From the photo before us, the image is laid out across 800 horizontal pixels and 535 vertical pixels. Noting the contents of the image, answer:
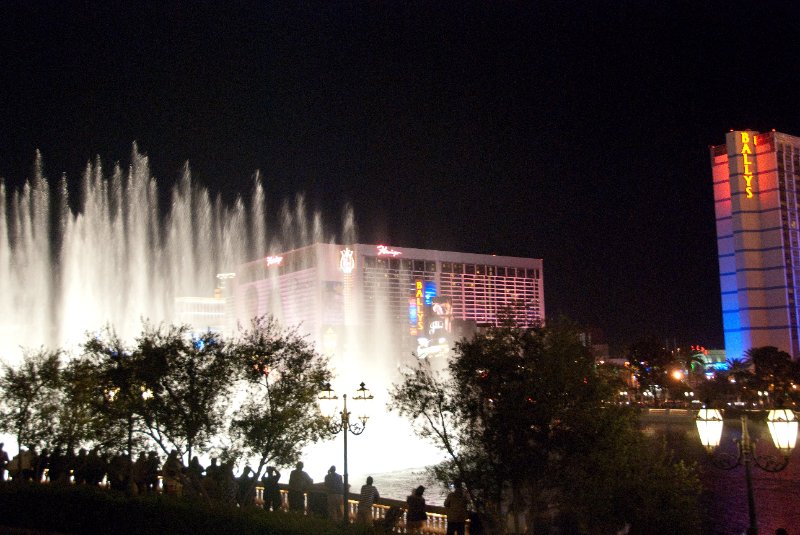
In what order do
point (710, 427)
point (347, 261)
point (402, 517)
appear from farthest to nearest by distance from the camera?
point (347, 261) → point (402, 517) → point (710, 427)

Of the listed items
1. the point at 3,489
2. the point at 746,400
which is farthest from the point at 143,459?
the point at 746,400

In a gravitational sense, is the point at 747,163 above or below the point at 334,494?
above

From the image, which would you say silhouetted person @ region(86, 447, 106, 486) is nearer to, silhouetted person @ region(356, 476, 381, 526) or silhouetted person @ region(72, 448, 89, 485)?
silhouetted person @ region(72, 448, 89, 485)

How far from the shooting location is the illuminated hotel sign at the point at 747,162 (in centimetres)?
9069

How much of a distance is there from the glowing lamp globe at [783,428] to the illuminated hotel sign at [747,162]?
8731cm

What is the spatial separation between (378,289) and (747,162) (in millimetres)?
80123

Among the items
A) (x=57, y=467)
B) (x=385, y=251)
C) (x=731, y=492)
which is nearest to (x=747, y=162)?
(x=731, y=492)

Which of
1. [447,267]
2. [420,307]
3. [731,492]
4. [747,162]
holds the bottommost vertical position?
[731,492]

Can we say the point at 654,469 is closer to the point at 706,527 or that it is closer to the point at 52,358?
the point at 706,527

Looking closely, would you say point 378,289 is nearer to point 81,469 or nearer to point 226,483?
point 81,469

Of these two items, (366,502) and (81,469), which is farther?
(81,469)

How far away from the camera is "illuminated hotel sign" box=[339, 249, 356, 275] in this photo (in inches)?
5965

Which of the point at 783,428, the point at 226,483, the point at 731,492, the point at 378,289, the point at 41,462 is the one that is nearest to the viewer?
the point at 783,428

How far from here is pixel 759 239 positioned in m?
89.9
